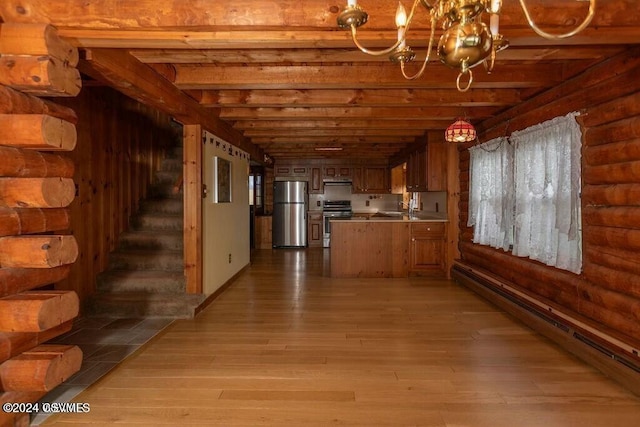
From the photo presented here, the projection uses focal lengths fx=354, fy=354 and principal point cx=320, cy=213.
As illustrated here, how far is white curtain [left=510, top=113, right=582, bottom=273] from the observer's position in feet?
9.15

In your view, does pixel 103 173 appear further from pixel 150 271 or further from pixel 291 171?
pixel 291 171

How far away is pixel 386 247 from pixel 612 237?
314cm

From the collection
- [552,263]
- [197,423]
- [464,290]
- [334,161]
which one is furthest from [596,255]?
[334,161]

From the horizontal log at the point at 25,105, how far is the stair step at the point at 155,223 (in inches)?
103

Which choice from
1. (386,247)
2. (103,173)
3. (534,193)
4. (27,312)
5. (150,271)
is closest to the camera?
(27,312)

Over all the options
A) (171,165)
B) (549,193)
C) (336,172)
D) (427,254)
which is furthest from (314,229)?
(549,193)

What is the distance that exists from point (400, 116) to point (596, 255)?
2.32 metres

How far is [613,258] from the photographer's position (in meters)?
2.43

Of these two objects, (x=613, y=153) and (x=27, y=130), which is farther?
(x=613, y=153)

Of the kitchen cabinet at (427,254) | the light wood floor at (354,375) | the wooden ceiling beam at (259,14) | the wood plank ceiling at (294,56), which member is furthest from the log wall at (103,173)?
the kitchen cabinet at (427,254)

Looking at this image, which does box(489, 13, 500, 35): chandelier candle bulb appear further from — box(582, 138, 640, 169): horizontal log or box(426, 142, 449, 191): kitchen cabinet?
box(426, 142, 449, 191): kitchen cabinet

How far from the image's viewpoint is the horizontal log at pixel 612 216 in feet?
7.38

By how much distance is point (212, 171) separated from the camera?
4172 millimetres

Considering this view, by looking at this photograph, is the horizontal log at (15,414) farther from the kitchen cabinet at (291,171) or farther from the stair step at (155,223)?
the kitchen cabinet at (291,171)
